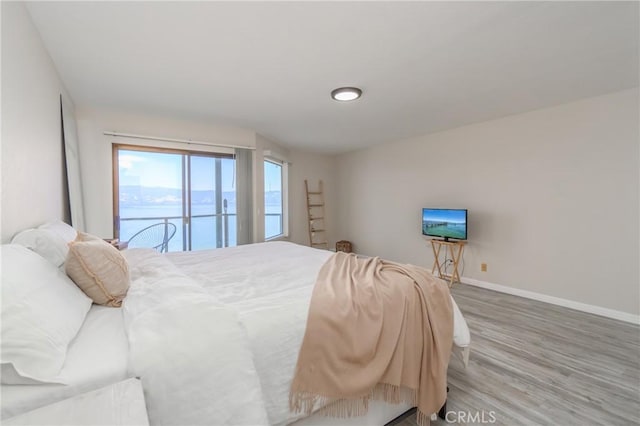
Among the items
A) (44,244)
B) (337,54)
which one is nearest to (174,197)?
(44,244)

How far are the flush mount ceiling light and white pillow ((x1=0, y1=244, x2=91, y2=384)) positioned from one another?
2567 mm

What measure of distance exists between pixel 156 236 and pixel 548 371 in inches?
177

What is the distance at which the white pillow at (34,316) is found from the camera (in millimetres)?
779

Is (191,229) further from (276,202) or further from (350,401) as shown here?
(350,401)

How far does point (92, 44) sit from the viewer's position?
79.0 inches

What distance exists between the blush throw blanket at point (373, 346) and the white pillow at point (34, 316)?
2.85ft

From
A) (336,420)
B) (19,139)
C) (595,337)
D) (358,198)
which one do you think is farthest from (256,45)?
(358,198)

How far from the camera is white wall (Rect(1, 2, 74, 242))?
1.39 meters

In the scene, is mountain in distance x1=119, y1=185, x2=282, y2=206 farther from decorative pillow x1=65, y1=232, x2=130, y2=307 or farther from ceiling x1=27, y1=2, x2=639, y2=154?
decorative pillow x1=65, y1=232, x2=130, y2=307

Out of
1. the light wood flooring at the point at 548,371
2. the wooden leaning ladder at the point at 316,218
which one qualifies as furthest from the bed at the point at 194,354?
the wooden leaning ladder at the point at 316,218

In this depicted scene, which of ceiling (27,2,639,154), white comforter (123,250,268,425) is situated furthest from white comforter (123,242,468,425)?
ceiling (27,2,639,154)

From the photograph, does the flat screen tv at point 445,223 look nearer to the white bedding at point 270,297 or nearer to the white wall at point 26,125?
the white bedding at point 270,297

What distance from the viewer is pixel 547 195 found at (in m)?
3.39

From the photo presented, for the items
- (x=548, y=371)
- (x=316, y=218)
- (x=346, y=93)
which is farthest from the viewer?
(x=316, y=218)
